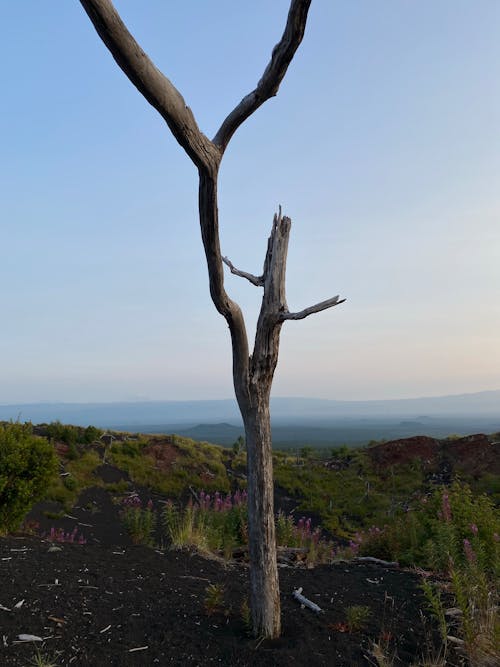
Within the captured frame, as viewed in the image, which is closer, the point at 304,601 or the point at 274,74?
the point at 274,74

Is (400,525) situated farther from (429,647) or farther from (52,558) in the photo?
(52,558)

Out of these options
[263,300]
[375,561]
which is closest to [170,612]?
[263,300]

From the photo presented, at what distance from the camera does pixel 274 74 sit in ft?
11.8

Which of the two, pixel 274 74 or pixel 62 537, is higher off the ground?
pixel 274 74

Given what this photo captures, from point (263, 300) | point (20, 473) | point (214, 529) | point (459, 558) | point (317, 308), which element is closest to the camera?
point (317, 308)

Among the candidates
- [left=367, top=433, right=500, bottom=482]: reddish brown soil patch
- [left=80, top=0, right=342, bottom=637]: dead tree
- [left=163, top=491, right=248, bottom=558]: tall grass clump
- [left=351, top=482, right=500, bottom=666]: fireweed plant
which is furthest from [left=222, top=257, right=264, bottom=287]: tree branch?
[left=367, top=433, right=500, bottom=482]: reddish brown soil patch

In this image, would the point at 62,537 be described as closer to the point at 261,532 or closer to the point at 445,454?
the point at 261,532

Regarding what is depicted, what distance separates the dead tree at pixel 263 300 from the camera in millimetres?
3334

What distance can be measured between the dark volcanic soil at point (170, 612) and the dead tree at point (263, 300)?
1.48 feet

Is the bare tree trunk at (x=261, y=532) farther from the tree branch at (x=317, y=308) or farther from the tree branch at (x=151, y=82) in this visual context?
the tree branch at (x=151, y=82)

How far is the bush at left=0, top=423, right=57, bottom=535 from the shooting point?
8.01m

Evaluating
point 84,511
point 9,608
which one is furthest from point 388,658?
point 84,511

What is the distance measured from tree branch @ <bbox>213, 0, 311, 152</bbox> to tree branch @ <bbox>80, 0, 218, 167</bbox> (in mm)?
226

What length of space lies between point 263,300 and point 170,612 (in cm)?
317
